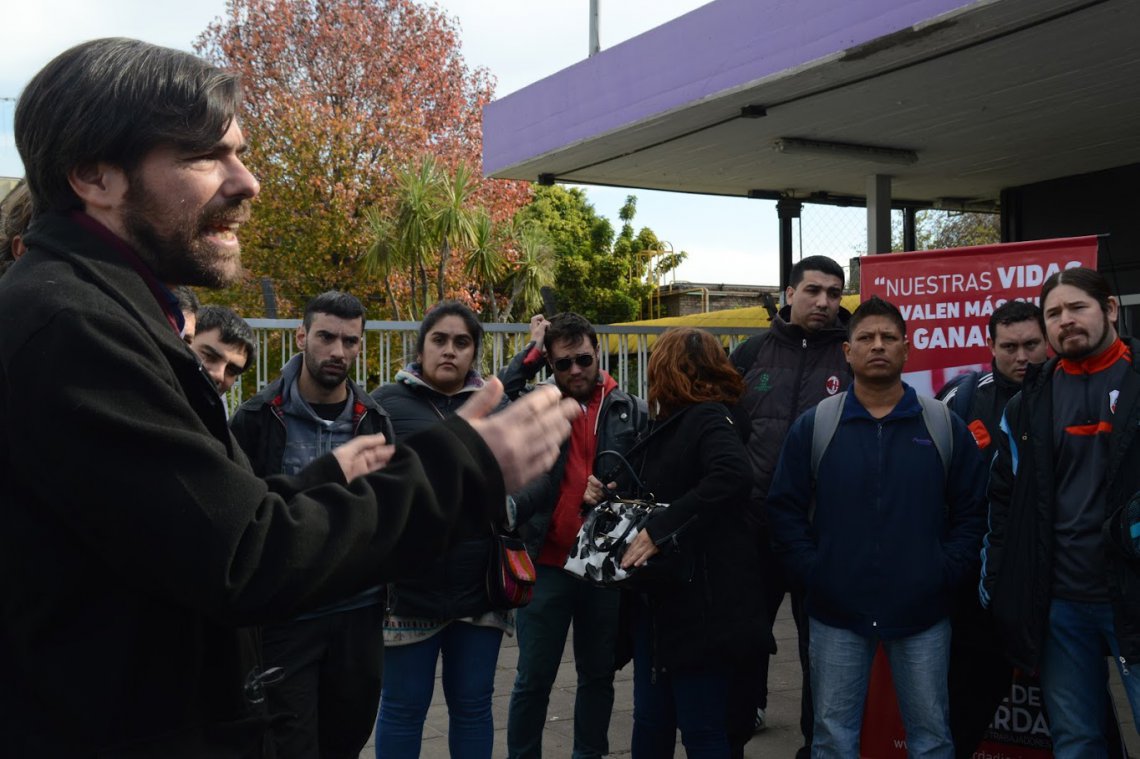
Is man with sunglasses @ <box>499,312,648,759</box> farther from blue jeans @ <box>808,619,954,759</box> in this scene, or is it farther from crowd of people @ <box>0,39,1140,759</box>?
blue jeans @ <box>808,619,954,759</box>

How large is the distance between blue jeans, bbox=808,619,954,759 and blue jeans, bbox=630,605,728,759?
Result: 1.45 ft

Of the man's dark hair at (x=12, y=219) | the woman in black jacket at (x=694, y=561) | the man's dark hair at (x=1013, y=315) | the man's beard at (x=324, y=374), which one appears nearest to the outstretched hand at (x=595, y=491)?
the woman in black jacket at (x=694, y=561)

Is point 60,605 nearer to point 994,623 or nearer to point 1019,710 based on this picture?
point 994,623

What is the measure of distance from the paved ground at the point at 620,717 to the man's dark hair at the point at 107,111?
4.34 metres

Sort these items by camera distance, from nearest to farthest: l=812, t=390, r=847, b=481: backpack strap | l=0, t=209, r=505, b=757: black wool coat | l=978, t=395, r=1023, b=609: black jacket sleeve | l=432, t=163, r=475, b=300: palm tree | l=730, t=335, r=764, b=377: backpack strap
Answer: l=0, t=209, r=505, b=757: black wool coat
l=978, t=395, r=1023, b=609: black jacket sleeve
l=812, t=390, r=847, b=481: backpack strap
l=730, t=335, r=764, b=377: backpack strap
l=432, t=163, r=475, b=300: palm tree

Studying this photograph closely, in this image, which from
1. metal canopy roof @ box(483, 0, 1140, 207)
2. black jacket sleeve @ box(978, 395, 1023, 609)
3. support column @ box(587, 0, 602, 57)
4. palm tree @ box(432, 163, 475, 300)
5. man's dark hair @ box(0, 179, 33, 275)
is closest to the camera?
man's dark hair @ box(0, 179, 33, 275)

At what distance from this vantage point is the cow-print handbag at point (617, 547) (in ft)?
13.7

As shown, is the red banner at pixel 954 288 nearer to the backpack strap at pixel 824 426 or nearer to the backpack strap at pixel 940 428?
the backpack strap at pixel 940 428

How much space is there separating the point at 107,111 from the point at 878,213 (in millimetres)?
9641

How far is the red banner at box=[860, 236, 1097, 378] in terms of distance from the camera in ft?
19.2

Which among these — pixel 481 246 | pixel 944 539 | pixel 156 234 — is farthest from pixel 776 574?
pixel 481 246

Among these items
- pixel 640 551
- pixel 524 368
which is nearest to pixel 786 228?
pixel 524 368

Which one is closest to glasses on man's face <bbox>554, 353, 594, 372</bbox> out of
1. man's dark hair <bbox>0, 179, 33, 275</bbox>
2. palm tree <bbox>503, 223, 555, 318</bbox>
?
man's dark hair <bbox>0, 179, 33, 275</bbox>

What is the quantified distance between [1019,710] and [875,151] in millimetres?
6113
